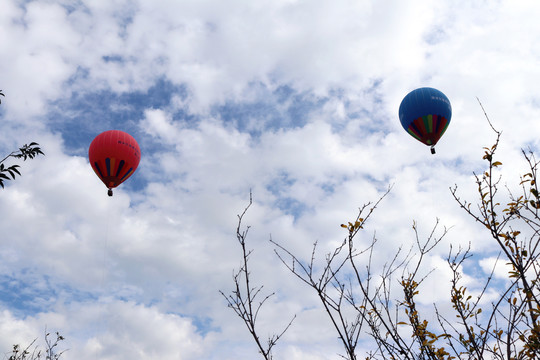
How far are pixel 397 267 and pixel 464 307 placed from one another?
0.86 m

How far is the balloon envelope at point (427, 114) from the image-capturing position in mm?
16844

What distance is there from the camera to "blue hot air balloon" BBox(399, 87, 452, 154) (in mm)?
16844

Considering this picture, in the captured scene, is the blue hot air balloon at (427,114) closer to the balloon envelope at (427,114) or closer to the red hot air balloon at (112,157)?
the balloon envelope at (427,114)

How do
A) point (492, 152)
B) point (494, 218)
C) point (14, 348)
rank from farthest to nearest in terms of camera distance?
point (14, 348), point (492, 152), point (494, 218)

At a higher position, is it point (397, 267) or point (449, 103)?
point (449, 103)

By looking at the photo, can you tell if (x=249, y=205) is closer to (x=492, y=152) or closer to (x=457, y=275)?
(x=457, y=275)

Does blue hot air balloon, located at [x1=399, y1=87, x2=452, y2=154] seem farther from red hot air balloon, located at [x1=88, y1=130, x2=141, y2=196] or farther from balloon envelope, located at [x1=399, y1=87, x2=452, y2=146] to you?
red hot air balloon, located at [x1=88, y1=130, x2=141, y2=196]

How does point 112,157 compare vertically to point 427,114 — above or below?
below

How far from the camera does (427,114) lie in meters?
16.8

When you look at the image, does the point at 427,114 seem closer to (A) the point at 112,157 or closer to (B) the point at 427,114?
(B) the point at 427,114

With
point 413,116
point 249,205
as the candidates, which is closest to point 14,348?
point 249,205

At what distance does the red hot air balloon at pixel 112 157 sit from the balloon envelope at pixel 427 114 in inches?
458

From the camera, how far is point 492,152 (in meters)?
4.63

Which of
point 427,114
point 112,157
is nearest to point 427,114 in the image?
point 427,114
